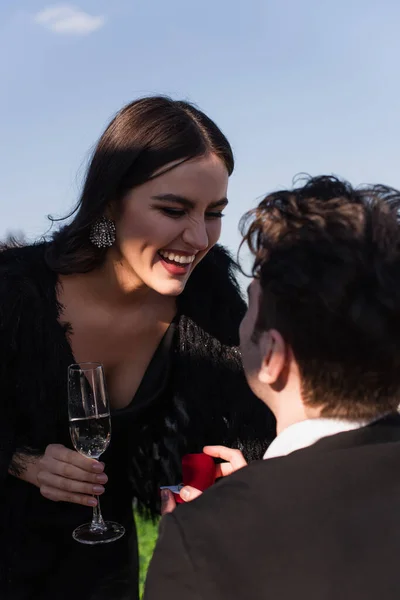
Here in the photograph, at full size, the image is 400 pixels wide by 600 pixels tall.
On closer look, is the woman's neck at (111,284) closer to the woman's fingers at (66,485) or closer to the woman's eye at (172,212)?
the woman's eye at (172,212)

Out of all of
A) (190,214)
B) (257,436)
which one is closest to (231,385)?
(257,436)

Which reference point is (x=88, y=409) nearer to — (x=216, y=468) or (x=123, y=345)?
(x=216, y=468)

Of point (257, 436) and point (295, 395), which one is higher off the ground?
point (295, 395)

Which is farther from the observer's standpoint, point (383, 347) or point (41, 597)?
point (41, 597)

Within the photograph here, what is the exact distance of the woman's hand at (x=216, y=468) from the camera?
193 centimetres

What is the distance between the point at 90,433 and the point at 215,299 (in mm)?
1082

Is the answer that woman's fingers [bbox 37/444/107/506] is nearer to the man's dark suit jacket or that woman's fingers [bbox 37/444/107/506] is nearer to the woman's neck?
the woman's neck

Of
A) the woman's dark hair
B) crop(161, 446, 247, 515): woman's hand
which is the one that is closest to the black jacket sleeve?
crop(161, 446, 247, 515): woman's hand

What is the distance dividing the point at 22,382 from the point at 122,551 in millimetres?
737

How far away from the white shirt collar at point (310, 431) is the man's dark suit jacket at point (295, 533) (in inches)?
2.3

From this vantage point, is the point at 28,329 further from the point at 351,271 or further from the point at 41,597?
the point at 351,271

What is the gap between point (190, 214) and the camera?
9.37ft

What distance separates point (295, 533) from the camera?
1248 mm

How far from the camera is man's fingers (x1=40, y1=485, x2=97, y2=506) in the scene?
102 inches
